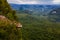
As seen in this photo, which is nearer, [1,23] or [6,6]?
[1,23]

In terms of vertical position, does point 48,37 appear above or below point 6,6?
below

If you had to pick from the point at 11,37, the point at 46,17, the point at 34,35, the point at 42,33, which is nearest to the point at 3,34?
the point at 11,37

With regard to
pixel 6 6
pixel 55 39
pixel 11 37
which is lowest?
pixel 55 39

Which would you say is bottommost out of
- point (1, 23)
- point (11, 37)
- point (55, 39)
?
point (55, 39)

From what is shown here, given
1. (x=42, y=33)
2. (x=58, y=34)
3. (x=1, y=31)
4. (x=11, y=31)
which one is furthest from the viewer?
(x=58, y=34)

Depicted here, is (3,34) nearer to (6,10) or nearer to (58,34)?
(6,10)

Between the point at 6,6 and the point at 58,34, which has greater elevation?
→ the point at 6,6

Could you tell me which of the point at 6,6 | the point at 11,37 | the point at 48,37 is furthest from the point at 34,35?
the point at 11,37

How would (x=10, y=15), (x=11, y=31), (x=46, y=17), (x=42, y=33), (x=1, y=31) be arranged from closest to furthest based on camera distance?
(x=1, y=31), (x=11, y=31), (x=10, y=15), (x=42, y=33), (x=46, y=17)

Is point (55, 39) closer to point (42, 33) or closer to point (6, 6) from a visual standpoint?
point (42, 33)
